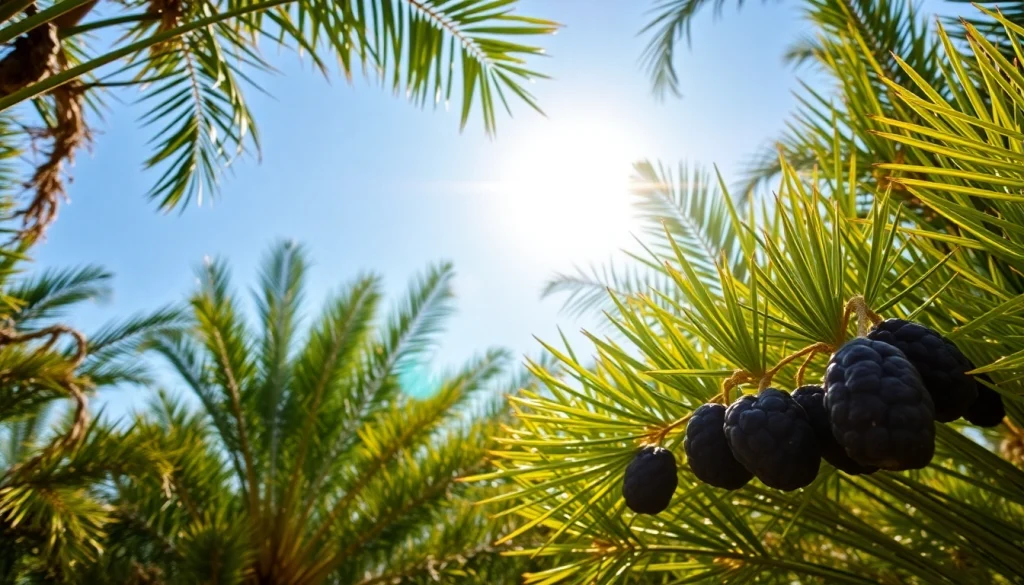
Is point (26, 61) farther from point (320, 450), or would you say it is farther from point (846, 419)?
point (320, 450)

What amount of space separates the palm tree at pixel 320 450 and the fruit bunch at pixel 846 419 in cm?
341

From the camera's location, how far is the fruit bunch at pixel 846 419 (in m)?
0.58

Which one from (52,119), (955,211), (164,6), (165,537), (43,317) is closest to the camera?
(955,211)

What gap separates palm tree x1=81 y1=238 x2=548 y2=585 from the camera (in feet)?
14.5

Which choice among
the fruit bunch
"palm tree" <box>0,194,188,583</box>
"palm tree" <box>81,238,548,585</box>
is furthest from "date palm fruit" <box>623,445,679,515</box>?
"palm tree" <box>81,238,548,585</box>

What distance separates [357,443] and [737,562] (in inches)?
177

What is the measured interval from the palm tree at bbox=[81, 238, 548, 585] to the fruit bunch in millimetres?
3412

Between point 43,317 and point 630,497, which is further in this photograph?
point 43,317

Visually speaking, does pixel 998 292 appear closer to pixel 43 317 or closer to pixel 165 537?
pixel 165 537

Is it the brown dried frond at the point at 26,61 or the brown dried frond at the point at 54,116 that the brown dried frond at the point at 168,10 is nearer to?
the brown dried frond at the point at 54,116

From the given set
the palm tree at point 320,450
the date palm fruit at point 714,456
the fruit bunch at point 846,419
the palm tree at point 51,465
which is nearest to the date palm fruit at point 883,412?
the fruit bunch at point 846,419

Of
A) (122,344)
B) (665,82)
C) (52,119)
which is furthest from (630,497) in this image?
(122,344)

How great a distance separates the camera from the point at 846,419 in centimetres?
60

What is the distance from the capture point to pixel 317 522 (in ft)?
18.4
